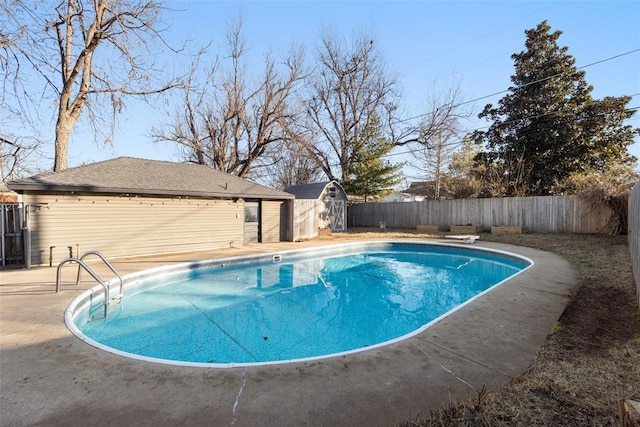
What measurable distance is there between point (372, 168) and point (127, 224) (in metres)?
15.3

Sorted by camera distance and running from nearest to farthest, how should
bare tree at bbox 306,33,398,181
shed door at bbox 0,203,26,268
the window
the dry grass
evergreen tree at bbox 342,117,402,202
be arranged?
the dry grass, shed door at bbox 0,203,26,268, the window, evergreen tree at bbox 342,117,402,202, bare tree at bbox 306,33,398,181

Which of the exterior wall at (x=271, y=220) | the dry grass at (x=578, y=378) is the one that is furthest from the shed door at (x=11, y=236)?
the dry grass at (x=578, y=378)

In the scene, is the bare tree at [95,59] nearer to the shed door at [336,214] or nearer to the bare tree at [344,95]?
the shed door at [336,214]

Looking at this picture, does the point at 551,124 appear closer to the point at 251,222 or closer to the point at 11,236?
the point at 251,222

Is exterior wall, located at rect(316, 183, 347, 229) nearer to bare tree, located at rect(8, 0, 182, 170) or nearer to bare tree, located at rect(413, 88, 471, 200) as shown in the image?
bare tree, located at rect(413, 88, 471, 200)

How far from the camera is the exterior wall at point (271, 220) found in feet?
46.5

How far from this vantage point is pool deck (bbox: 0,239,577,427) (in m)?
2.33

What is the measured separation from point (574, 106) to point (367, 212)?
42.2ft

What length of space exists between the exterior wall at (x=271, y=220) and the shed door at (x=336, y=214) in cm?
534

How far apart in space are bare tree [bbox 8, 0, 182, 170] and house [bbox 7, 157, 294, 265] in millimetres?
2948

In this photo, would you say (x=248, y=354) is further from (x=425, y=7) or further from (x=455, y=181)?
(x=455, y=181)

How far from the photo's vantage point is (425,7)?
38.3 feet

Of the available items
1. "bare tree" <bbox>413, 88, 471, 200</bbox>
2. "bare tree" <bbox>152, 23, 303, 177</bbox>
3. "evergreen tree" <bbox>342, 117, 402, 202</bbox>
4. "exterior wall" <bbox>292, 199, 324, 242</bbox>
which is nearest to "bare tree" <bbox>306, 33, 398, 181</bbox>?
"evergreen tree" <bbox>342, 117, 402, 202</bbox>

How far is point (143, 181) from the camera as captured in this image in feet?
34.2
